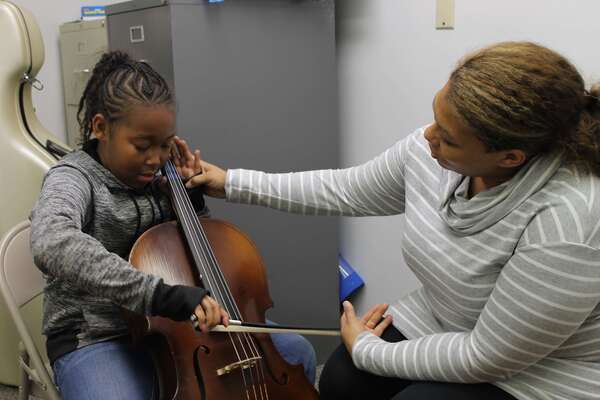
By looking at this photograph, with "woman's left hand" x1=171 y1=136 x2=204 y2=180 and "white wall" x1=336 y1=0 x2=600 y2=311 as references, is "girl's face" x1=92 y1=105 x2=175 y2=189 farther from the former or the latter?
"white wall" x1=336 y1=0 x2=600 y2=311

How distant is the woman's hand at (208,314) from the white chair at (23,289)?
44 cm

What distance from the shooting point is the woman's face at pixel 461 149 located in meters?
→ 0.97

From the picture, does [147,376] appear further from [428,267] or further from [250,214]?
[250,214]

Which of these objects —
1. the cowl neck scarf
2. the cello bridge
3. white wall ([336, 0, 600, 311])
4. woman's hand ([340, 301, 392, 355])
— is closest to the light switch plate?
white wall ([336, 0, 600, 311])

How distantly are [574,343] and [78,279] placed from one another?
2.60 ft

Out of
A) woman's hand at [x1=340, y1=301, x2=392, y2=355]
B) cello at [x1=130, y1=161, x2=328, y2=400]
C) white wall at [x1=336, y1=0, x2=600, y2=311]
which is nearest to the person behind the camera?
cello at [x1=130, y1=161, x2=328, y2=400]

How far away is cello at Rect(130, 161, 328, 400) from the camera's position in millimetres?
1085

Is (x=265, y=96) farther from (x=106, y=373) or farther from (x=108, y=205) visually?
(x=106, y=373)

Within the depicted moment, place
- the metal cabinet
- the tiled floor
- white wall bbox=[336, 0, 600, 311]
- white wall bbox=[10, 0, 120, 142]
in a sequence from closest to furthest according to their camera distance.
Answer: white wall bbox=[336, 0, 600, 311] → the tiled floor → the metal cabinet → white wall bbox=[10, 0, 120, 142]

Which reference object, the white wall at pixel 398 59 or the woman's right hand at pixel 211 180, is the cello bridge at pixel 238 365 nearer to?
the woman's right hand at pixel 211 180

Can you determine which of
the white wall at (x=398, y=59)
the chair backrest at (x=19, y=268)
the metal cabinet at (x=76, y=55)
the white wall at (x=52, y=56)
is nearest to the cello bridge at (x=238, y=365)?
the chair backrest at (x=19, y=268)

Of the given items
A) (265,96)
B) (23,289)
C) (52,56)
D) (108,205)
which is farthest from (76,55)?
(108,205)

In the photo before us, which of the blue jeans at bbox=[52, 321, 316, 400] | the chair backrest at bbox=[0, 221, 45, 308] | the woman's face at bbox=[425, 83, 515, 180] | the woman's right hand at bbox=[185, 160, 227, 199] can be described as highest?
the woman's face at bbox=[425, 83, 515, 180]

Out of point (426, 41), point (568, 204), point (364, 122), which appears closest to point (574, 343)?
point (568, 204)
